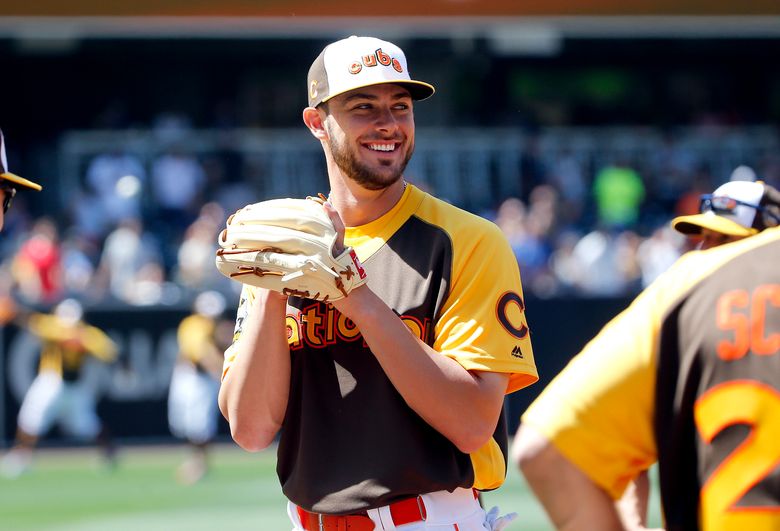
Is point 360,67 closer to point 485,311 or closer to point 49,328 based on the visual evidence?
point 485,311

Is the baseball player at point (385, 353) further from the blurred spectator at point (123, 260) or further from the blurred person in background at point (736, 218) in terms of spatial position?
the blurred spectator at point (123, 260)

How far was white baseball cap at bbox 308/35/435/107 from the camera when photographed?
349 centimetres

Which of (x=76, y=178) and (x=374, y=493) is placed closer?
(x=374, y=493)

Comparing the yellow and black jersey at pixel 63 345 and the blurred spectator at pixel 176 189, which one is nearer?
the yellow and black jersey at pixel 63 345

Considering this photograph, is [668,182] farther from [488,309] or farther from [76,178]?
[488,309]

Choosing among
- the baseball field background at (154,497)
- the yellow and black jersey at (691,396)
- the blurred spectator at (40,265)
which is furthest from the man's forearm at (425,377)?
the blurred spectator at (40,265)

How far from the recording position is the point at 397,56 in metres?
3.55

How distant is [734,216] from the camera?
4.61 m

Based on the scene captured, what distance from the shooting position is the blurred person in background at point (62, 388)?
1431 centimetres

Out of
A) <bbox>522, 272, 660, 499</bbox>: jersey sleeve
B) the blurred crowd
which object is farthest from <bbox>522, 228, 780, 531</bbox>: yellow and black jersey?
the blurred crowd

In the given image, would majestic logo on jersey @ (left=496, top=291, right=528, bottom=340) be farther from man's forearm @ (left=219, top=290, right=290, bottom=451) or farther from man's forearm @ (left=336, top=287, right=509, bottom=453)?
man's forearm @ (left=219, top=290, right=290, bottom=451)

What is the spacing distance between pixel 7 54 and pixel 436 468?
21184 millimetres

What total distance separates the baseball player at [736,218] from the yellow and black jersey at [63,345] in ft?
36.9

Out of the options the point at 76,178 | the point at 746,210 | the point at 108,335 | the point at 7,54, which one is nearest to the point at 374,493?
the point at 746,210
